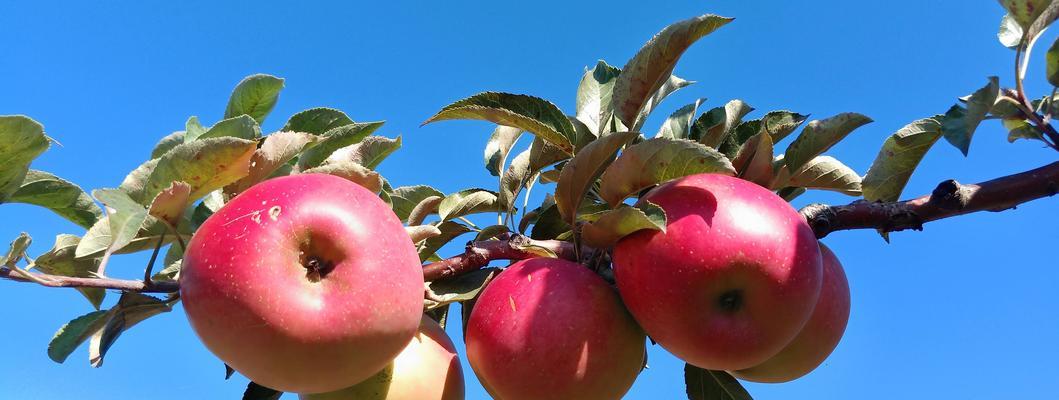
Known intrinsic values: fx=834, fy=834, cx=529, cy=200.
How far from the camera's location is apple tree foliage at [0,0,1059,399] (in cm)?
149

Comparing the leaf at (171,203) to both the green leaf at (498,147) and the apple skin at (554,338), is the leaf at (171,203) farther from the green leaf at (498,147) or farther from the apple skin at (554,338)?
the green leaf at (498,147)

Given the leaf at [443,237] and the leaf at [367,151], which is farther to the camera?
the leaf at [443,237]

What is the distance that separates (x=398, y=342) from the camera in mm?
1400

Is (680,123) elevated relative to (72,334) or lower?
elevated

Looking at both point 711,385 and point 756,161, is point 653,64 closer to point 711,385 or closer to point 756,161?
point 756,161

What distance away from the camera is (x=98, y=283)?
1453 millimetres

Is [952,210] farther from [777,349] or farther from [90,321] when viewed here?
[90,321]

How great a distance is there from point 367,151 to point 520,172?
1.29ft

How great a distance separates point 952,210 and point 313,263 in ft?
3.89

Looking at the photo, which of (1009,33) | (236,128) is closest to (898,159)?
(1009,33)

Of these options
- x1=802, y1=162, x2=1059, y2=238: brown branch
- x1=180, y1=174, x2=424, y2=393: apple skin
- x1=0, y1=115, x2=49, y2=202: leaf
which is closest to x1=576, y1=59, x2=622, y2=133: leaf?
x1=802, y1=162, x2=1059, y2=238: brown branch

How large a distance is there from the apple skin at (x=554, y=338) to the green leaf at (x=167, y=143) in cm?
79

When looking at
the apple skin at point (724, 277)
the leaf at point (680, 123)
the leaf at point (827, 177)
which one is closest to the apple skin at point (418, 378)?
the apple skin at point (724, 277)

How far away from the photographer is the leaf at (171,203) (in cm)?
145
